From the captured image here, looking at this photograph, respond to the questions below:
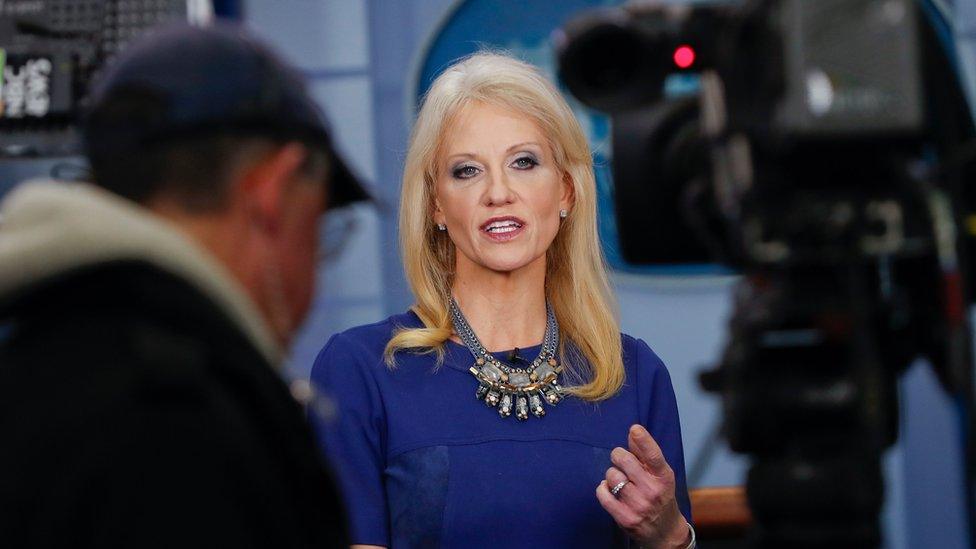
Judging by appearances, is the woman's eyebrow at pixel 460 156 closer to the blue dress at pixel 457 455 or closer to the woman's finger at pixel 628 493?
the blue dress at pixel 457 455

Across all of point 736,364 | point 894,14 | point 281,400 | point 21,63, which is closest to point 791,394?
point 736,364

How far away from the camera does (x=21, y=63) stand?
308cm

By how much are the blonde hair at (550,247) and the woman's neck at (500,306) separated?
0.05 meters

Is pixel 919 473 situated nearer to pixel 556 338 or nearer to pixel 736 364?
pixel 556 338

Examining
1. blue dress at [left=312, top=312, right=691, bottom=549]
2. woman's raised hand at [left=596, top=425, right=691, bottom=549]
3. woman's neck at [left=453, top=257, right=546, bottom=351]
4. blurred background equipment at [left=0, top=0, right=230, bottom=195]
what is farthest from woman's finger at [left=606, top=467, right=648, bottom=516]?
blurred background equipment at [left=0, top=0, right=230, bottom=195]

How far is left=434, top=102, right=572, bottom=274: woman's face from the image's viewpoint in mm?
2482

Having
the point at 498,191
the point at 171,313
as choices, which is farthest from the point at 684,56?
the point at 498,191

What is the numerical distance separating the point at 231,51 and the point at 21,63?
77.3 inches

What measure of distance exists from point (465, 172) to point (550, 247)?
0.27 m

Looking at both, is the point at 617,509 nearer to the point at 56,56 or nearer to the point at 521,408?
the point at 521,408

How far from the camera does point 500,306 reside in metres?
2.53

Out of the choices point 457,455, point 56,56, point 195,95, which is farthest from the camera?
point 56,56

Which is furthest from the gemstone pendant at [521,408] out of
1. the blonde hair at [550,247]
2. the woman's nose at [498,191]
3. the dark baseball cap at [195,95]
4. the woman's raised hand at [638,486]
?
the dark baseball cap at [195,95]

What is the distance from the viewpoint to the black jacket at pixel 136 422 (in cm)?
107
